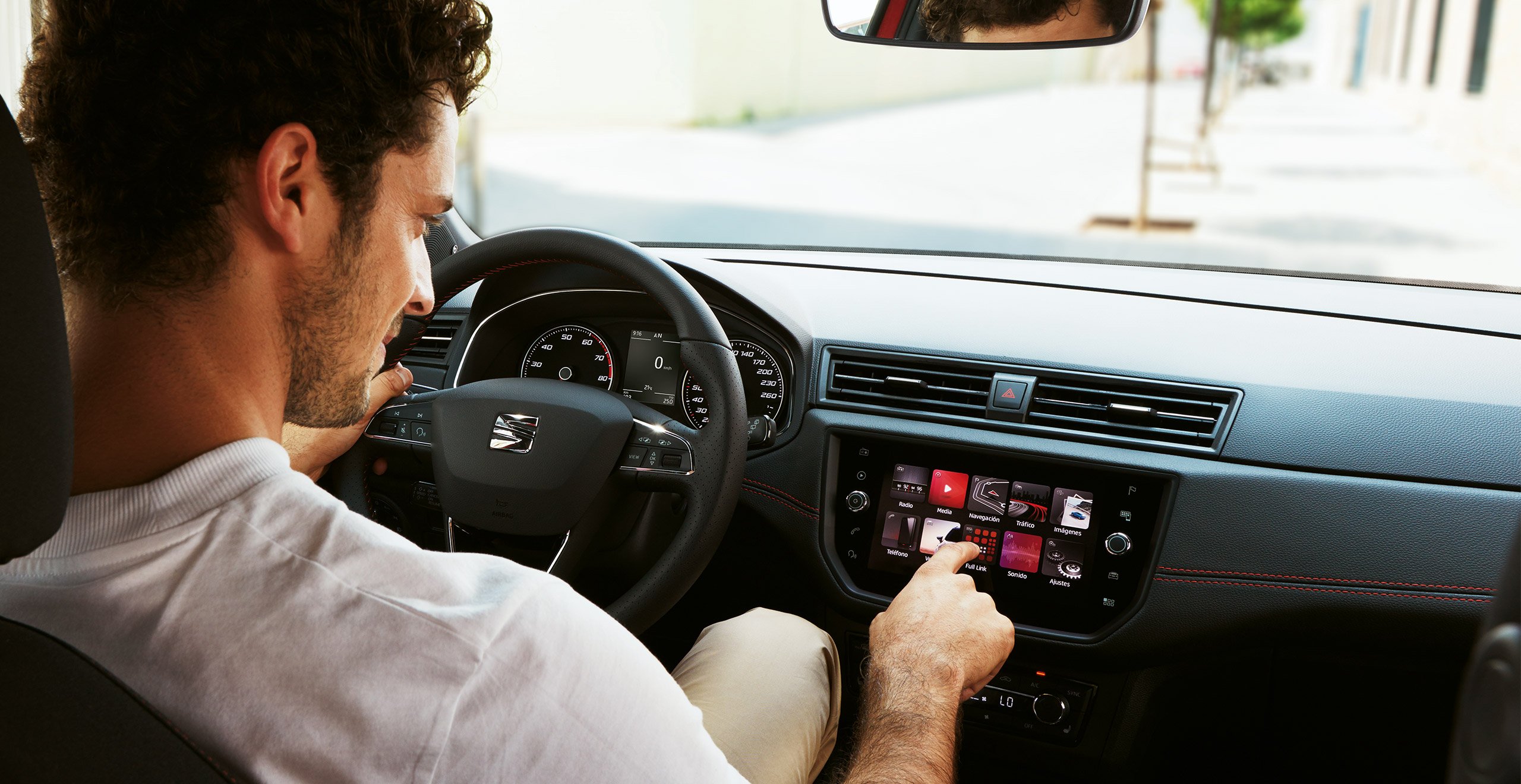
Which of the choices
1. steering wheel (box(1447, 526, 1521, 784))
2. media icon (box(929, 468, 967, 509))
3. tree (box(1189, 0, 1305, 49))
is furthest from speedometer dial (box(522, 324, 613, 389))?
tree (box(1189, 0, 1305, 49))

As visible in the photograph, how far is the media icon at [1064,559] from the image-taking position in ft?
7.60

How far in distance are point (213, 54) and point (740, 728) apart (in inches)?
47.7

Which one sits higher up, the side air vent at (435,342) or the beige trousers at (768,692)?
the side air vent at (435,342)

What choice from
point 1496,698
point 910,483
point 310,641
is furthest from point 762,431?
point 1496,698

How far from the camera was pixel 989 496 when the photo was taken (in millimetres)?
2352

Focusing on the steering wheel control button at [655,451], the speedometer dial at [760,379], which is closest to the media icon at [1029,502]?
the speedometer dial at [760,379]

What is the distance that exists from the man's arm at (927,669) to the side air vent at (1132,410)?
435 millimetres

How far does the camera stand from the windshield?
13.4 meters

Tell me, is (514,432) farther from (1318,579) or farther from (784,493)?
(1318,579)

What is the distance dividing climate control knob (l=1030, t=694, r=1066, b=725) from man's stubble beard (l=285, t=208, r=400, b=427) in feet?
5.66

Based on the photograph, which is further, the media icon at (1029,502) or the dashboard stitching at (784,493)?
the dashboard stitching at (784,493)

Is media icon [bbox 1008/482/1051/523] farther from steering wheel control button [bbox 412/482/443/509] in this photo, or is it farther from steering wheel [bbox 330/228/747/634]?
steering wheel control button [bbox 412/482/443/509]

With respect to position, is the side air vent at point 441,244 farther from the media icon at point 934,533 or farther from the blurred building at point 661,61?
the blurred building at point 661,61

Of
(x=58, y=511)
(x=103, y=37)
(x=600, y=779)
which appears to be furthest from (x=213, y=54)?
(x=600, y=779)
